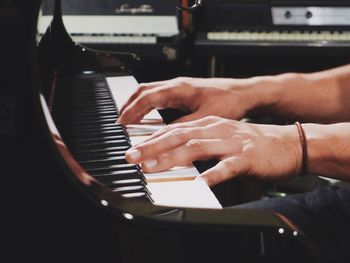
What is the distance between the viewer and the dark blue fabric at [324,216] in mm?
876

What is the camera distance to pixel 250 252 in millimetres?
503

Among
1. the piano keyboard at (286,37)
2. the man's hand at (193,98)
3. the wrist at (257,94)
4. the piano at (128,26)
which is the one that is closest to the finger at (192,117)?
the man's hand at (193,98)

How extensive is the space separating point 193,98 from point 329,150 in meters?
0.32

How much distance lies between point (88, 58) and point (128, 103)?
0.29m

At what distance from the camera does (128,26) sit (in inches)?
101

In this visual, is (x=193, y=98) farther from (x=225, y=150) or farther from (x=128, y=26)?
(x=128, y=26)

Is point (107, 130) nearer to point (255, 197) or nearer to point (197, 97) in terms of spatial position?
point (197, 97)

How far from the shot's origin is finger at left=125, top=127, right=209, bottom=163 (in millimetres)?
695

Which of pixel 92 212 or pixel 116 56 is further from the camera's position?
pixel 116 56

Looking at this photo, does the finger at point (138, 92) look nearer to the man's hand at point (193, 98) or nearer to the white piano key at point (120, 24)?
the man's hand at point (193, 98)

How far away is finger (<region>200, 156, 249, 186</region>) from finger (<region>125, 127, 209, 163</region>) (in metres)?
0.06

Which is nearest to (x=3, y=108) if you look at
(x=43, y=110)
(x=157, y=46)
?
(x=43, y=110)

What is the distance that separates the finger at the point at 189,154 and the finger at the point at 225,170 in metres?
0.03

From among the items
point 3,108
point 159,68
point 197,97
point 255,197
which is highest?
point 3,108
